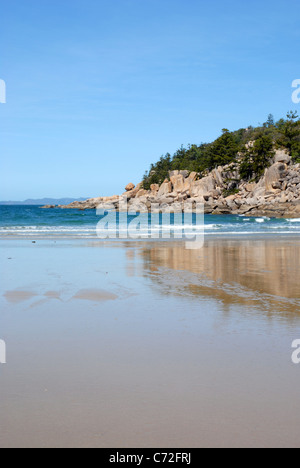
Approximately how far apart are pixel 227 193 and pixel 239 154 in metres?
19.2

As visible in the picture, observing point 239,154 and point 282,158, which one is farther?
point 239,154

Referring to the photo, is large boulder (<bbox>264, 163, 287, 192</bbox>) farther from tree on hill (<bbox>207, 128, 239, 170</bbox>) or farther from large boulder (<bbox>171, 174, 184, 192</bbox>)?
large boulder (<bbox>171, 174, 184, 192</bbox>)

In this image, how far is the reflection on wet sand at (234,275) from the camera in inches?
332

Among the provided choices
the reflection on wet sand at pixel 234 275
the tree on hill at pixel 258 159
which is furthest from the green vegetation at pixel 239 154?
the reflection on wet sand at pixel 234 275

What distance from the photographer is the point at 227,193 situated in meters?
96.6

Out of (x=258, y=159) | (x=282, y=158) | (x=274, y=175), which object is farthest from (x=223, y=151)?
(x=274, y=175)

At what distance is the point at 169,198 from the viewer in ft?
341

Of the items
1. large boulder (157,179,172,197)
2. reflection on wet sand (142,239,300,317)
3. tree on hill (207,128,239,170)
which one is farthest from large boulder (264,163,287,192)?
reflection on wet sand (142,239,300,317)

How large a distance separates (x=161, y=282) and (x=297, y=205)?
5896 cm

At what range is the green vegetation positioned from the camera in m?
96.2

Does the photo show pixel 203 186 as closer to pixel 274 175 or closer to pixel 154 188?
pixel 274 175

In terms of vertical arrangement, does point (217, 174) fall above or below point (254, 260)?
above
